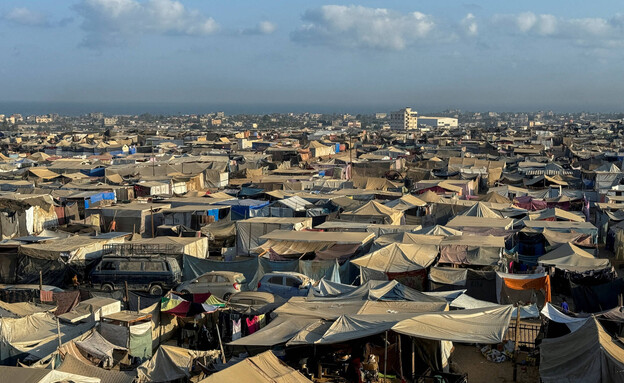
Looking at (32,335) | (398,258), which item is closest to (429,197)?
(398,258)

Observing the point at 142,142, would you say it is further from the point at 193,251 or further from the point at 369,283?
the point at 369,283

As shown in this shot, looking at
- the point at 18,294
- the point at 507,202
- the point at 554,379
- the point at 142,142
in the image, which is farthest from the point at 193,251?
the point at 142,142

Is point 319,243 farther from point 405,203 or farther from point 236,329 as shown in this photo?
point 405,203

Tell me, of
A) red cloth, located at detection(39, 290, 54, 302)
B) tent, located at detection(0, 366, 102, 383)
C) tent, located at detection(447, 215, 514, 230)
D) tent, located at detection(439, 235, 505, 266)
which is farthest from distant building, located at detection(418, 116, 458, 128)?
tent, located at detection(0, 366, 102, 383)

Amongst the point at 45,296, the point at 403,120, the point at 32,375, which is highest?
the point at 32,375

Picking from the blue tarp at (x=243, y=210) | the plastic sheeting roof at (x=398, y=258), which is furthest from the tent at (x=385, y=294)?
the blue tarp at (x=243, y=210)

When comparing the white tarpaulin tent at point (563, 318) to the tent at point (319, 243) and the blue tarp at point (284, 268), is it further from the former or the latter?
the tent at point (319, 243)

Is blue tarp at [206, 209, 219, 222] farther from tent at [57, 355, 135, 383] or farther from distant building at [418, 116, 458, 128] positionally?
distant building at [418, 116, 458, 128]
